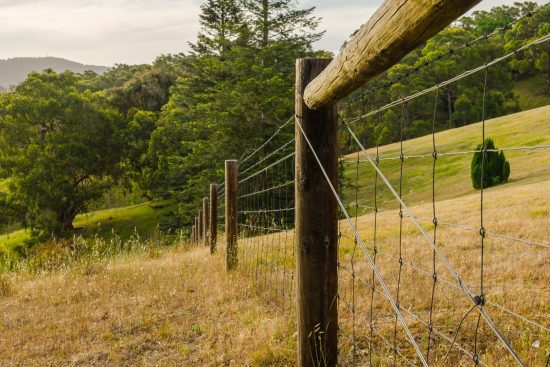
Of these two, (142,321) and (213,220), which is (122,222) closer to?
(213,220)

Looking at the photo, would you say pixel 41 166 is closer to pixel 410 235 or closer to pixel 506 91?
pixel 410 235

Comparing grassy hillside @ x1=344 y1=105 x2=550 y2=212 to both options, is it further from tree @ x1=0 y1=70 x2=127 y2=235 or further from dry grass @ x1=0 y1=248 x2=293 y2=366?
tree @ x1=0 y1=70 x2=127 y2=235

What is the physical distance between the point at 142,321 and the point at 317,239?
108 inches

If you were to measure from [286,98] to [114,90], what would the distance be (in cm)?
2361

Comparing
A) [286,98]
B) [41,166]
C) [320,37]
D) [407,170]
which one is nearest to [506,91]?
[407,170]

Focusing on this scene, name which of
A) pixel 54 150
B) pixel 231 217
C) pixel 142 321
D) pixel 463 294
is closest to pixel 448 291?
pixel 463 294

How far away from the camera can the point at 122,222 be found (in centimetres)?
3600

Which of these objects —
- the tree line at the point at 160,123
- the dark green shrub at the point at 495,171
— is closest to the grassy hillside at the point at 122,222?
the tree line at the point at 160,123

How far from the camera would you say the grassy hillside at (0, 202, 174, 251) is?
33.7m

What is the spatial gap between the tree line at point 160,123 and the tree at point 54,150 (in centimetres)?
7

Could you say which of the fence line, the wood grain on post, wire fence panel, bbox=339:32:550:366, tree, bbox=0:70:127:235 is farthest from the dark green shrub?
tree, bbox=0:70:127:235

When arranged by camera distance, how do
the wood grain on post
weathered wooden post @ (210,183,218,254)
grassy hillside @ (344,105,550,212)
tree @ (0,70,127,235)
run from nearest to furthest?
the wood grain on post
weathered wooden post @ (210,183,218,254)
grassy hillside @ (344,105,550,212)
tree @ (0,70,127,235)

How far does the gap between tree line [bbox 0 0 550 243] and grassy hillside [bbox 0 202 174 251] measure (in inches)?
57.7

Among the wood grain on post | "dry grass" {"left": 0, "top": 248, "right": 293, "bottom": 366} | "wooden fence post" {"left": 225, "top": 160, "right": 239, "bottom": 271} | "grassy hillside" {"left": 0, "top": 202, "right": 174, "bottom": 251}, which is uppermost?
the wood grain on post
